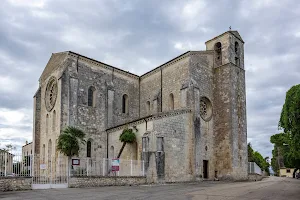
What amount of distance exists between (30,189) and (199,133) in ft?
50.3

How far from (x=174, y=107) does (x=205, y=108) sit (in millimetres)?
3230

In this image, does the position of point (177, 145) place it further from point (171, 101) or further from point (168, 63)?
point (168, 63)

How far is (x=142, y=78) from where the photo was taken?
36.8 m

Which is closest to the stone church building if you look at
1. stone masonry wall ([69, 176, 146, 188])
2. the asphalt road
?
stone masonry wall ([69, 176, 146, 188])

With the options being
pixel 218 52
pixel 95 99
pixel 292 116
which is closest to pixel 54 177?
pixel 95 99

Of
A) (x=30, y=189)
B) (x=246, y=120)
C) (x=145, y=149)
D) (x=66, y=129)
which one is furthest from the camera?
(x=246, y=120)

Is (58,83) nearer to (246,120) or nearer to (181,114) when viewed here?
(181,114)

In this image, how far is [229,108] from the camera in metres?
30.2

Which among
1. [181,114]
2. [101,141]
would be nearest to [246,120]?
[181,114]

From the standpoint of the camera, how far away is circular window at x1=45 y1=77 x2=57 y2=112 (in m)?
31.3

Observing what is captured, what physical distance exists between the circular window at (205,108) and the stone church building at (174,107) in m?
0.10

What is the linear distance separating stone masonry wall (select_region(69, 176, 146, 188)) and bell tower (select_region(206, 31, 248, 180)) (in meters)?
10.3

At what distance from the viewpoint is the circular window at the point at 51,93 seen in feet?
103

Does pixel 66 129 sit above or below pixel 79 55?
below
